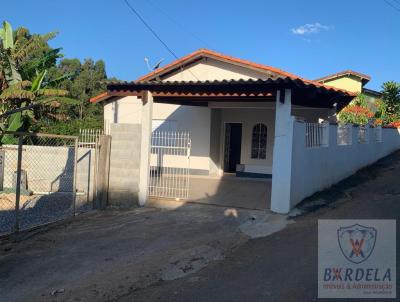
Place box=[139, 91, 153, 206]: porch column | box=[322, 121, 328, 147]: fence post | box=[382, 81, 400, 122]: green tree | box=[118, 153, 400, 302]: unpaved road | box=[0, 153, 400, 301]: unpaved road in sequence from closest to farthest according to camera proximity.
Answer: box=[118, 153, 400, 302]: unpaved road
box=[0, 153, 400, 301]: unpaved road
box=[139, 91, 153, 206]: porch column
box=[322, 121, 328, 147]: fence post
box=[382, 81, 400, 122]: green tree

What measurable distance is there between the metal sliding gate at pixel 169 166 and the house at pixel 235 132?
0.05 meters

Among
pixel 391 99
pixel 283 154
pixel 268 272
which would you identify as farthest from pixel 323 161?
pixel 391 99

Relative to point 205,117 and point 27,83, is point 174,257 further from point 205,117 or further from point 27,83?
point 27,83

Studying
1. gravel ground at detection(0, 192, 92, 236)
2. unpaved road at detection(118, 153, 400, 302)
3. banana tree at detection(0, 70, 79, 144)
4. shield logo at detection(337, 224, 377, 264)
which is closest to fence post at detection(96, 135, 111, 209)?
gravel ground at detection(0, 192, 92, 236)

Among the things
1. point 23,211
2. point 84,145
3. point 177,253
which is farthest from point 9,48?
point 177,253

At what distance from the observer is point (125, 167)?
36.6 feet

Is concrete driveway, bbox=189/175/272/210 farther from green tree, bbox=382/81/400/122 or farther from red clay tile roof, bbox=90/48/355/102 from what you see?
green tree, bbox=382/81/400/122

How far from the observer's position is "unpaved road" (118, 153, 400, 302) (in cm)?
527

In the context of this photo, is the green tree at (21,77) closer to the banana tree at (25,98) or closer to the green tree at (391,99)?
the banana tree at (25,98)

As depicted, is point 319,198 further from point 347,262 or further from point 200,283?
point 200,283

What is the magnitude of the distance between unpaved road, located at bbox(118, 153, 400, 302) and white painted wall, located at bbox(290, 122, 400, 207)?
0.93 meters

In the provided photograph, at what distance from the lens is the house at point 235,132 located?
10.1m

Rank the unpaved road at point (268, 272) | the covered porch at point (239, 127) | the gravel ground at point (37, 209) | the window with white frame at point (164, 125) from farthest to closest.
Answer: the window with white frame at point (164, 125), the covered porch at point (239, 127), the gravel ground at point (37, 209), the unpaved road at point (268, 272)

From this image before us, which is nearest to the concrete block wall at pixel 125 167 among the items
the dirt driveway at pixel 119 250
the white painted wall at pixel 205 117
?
the dirt driveway at pixel 119 250
